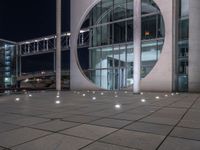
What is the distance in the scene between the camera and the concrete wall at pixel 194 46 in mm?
20125

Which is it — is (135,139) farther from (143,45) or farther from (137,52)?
(143,45)

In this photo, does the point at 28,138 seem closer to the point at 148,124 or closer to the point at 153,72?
the point at 148,124

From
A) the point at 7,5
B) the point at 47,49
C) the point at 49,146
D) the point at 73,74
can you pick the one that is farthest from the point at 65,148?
the point at 7,5

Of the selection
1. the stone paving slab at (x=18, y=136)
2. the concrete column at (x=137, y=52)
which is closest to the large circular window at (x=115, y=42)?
the concrete column at (x=137, y=52)

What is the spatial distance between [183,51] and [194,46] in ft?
4.18

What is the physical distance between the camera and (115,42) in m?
26.1

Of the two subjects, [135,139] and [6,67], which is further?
[6,67]

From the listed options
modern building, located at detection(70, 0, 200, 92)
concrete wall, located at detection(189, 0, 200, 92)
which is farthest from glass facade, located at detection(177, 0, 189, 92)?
concrete wall, located at detection(189, 0, 200, 92)

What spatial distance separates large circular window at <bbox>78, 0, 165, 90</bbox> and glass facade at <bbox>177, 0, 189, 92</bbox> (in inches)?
88.3

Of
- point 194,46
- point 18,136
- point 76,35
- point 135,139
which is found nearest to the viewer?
point 135,139

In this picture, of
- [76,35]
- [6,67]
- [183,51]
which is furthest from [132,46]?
[6,67]

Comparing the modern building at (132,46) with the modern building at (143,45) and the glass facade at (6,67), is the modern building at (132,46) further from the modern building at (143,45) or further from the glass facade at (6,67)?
the glass facade at (6,67)

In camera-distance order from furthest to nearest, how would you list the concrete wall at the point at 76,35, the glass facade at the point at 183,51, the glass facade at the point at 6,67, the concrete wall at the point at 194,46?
the glass facade at the point at 6,67 < the concrete wall at the point at 76,35 < the glass facade at the point at 183,51 < the concrete wall at the point at 194,46

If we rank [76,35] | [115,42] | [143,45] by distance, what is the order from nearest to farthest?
[143,45] < [115,42] < [76,35]
